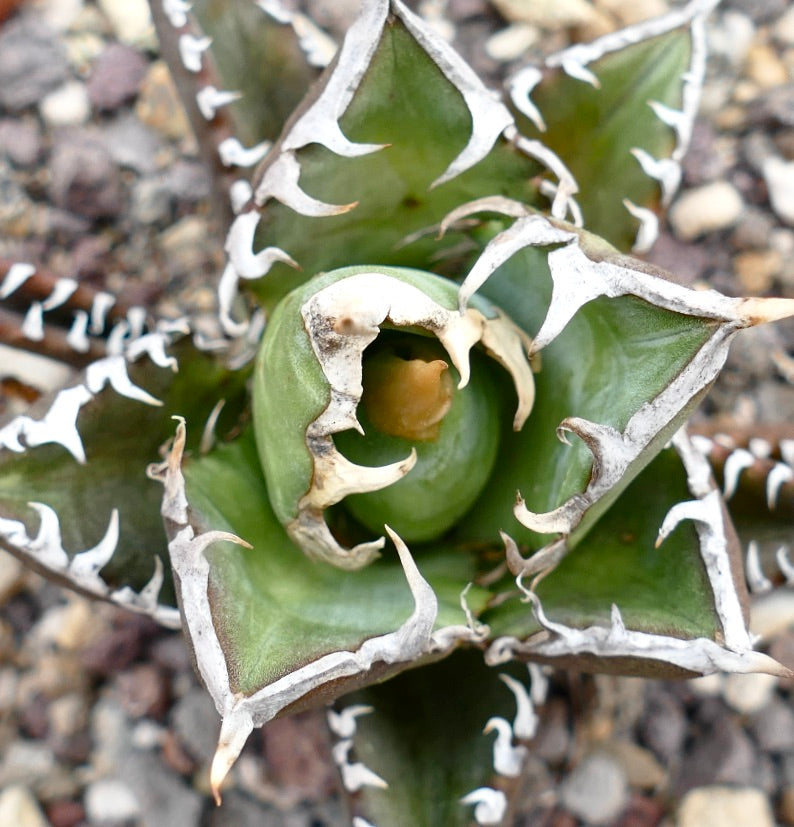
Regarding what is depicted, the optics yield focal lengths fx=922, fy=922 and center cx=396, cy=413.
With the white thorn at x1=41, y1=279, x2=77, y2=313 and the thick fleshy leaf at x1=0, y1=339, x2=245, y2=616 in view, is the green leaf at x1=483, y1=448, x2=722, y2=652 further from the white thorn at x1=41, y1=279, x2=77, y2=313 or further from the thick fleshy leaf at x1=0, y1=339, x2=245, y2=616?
the white thorn at x1=41, y1=279, x2=77, y2=313

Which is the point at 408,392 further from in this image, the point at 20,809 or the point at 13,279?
the point at 20,809

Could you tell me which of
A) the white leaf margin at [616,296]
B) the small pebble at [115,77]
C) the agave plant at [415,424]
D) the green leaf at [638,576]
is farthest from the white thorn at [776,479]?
the small pebble at [115,77]

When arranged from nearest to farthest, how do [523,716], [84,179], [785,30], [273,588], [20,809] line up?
[273,588]
[523,716]
[20,809]
[84,179]
[785,30]

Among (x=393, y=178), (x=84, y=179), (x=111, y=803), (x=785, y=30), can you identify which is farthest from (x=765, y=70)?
(x=111, y=803)

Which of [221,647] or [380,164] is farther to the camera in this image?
[380,164]

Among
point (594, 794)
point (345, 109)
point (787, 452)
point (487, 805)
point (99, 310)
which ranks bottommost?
point (594, 794)

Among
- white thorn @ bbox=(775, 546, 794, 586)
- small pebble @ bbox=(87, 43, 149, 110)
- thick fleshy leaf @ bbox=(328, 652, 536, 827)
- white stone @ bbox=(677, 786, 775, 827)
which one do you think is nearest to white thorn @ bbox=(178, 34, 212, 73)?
small pebble @ bbox=(87, 43, 149, 110)

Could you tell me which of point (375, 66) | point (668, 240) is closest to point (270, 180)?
point (375, 66)
